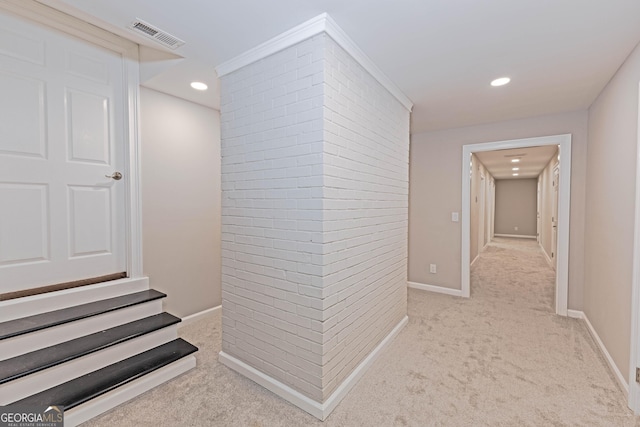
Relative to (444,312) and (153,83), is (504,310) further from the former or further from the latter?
(153,83)

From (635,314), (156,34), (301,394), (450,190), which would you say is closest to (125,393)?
(301,394)

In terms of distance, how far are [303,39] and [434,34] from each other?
32.2 inches

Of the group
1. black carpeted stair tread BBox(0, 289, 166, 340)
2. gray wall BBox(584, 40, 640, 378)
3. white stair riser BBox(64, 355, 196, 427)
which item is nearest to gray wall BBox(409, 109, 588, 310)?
gray wall BBox(584, 40, 640, 378)

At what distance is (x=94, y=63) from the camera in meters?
2.14

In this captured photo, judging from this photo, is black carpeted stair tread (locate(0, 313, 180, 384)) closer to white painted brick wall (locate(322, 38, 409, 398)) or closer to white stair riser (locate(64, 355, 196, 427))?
white stair riser (locate(64, 355, 196, 427))

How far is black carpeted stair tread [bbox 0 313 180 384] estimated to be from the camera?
5.08 ft

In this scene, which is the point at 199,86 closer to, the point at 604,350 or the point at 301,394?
the point at 301,394

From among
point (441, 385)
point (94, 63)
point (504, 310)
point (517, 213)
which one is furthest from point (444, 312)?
point (517, 213)

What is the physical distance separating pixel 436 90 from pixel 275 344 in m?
2.56

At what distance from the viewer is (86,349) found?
176 centimetres

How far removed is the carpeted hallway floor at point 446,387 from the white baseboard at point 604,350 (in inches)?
1.9

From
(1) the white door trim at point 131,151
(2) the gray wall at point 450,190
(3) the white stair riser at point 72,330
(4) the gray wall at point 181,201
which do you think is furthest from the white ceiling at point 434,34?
(3) the white stair riser at point 72,330

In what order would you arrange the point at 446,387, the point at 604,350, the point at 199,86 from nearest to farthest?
the point at 446,387
the point at 604,350
the point at 199,86

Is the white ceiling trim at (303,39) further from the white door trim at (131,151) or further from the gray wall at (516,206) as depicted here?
the gray wall at (516,206)
